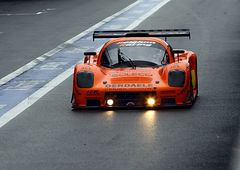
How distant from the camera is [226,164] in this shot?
578 inches

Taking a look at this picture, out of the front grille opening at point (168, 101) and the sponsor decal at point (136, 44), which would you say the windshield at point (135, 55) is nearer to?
the sponsor decal at point (136, 44)

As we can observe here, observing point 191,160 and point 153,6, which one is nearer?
point 191,160

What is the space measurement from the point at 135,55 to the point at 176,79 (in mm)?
1574

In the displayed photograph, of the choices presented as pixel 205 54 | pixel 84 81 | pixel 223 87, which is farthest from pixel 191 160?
pixel 205 54

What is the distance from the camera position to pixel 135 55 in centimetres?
2100

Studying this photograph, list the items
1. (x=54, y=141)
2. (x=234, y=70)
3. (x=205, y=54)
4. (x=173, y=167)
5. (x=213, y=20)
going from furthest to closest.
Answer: (x=213, y=20)
(x=205, y=54)
(x=234, y=70)
(x=54, y=141)
(x=173, y=167)

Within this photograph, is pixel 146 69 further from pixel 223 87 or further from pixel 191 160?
pixel 191 160

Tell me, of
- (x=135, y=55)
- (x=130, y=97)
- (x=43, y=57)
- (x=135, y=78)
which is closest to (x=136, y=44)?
(x=135, y=55)

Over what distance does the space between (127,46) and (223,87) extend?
9.16 feet

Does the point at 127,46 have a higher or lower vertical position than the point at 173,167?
higher

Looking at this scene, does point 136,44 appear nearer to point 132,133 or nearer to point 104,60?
point 104,60

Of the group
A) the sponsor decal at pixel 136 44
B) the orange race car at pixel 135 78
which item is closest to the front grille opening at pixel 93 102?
the orange race car at pixel 135 78

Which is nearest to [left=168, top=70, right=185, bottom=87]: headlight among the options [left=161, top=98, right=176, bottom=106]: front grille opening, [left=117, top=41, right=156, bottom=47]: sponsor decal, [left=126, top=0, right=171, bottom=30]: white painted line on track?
[left=161, top=98, right=176, bottom=106]: front grille opening

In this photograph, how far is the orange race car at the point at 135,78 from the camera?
1953 centimetres
